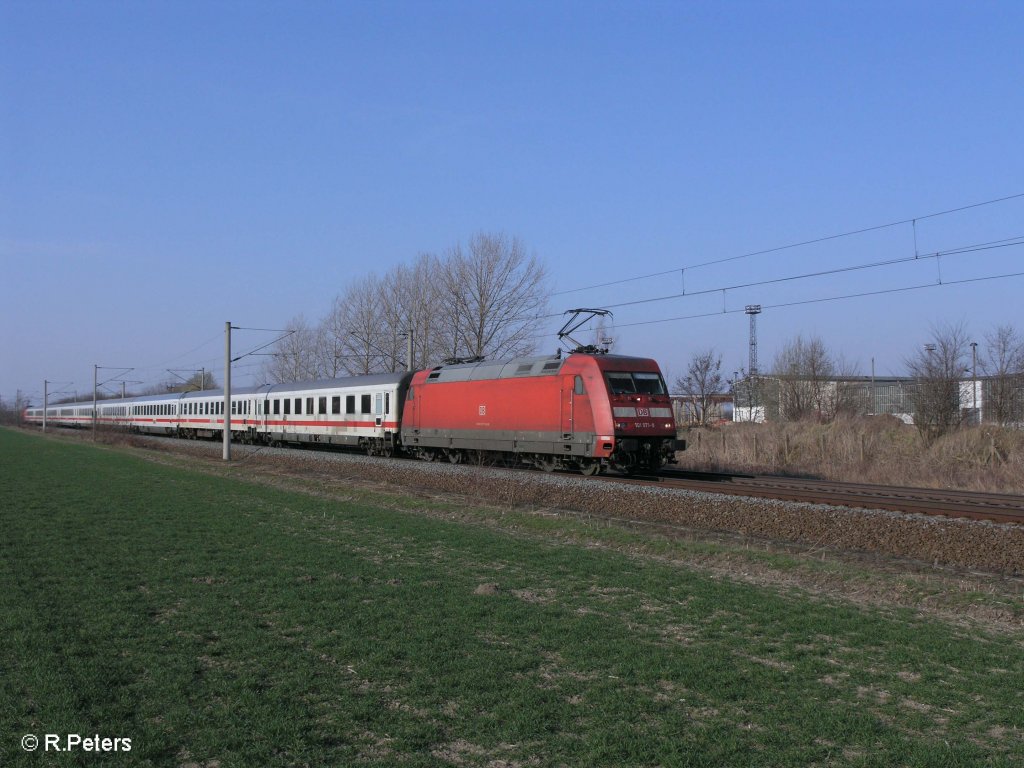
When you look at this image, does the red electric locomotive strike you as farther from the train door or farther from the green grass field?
the green grass field

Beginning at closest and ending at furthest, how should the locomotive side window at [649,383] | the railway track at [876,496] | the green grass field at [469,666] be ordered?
the green grass field at [469,666], the railway track at [876,496], the locomotive side window at [649,383]

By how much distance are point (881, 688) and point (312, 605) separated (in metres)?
5.10

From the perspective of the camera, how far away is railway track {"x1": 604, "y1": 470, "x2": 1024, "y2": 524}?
15.5 metres

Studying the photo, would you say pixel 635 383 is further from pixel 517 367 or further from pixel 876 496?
pixel 876 496

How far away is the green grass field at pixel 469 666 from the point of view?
16.2ft

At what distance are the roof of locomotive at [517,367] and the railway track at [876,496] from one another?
3.14 metres

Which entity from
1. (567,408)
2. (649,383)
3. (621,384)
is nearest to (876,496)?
(649,383)

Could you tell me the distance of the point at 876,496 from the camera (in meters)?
18.8

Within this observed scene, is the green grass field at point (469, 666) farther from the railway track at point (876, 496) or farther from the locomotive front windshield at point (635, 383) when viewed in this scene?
the locomotive front windshield at point (635, 383)

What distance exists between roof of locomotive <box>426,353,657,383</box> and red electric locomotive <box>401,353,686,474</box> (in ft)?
0.11

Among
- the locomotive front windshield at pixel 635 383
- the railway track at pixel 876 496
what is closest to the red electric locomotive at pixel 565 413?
the locomotive front windshield at pixel 635 383

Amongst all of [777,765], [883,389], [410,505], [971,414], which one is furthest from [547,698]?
[883,389]

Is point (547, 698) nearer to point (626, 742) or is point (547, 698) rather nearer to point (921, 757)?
point (626, 742)

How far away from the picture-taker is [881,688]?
605 centimetres
